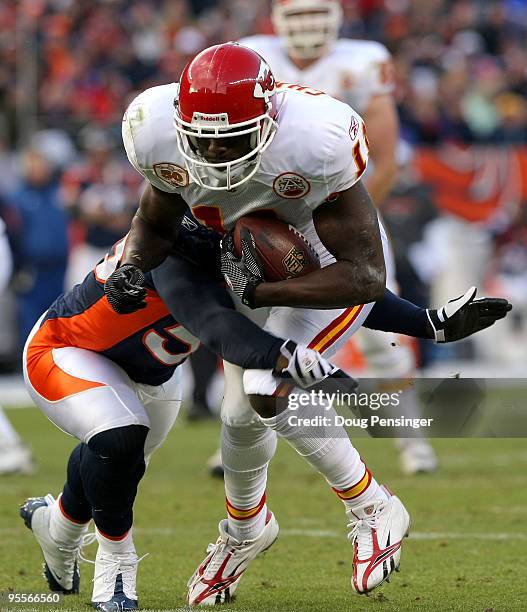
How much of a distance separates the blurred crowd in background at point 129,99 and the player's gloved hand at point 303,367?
17.0 ft

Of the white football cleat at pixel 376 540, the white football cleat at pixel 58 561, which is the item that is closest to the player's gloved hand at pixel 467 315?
the white football cleat at pixel 376 540

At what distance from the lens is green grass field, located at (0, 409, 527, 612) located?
3.76m

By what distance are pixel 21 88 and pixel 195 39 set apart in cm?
225

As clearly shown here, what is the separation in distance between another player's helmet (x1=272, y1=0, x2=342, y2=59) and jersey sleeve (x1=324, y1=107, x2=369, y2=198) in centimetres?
235

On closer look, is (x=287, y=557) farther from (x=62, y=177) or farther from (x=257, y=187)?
(x=62, y=177)

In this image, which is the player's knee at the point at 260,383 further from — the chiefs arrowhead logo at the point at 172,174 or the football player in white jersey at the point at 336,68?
the football player in white jersey at the point at 336,68

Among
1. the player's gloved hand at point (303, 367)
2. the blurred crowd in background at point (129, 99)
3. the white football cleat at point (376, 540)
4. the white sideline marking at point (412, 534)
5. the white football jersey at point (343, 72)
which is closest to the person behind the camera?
the player's gloved hand at point (303, 367)

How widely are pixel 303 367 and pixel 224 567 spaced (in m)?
0.84

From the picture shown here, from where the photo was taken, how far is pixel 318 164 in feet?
11.0

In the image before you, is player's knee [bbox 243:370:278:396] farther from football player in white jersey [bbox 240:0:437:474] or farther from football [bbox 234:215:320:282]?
football player in white jersey [bbox 240:0:437:474]

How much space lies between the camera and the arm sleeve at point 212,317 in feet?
11.1

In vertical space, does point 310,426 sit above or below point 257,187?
below

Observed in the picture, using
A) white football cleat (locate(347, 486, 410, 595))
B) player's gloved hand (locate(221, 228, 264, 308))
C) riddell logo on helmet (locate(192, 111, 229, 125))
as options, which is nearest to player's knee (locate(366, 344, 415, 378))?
white football cleat (locate(347, 486, 410, 595))

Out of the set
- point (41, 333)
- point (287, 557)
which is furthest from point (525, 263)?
point (41, 333)
